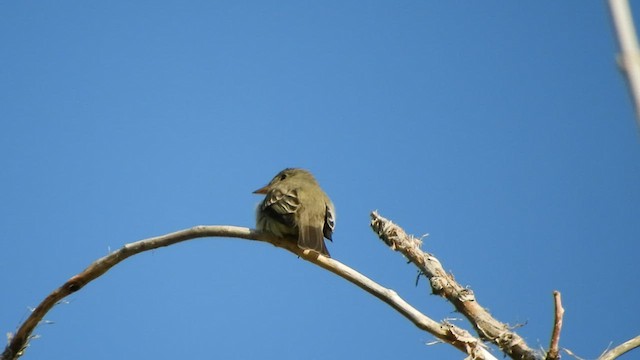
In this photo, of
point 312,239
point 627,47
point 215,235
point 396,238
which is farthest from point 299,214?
point 627,47

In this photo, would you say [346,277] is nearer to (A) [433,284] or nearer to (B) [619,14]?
(A) [433,284]

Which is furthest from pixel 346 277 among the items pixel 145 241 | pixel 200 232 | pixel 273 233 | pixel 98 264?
pixel 273 233

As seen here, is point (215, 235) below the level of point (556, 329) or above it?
above

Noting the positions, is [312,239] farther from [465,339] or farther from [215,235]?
[465,339]

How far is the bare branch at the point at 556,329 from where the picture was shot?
145 inches

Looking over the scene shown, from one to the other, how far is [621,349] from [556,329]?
57 centimetres

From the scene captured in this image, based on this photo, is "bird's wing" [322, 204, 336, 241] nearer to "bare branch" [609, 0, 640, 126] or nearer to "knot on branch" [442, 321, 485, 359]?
"knot on branch" [442, 321, 485, 359]

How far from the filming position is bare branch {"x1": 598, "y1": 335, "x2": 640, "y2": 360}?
4078mm

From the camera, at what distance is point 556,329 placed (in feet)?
12.5

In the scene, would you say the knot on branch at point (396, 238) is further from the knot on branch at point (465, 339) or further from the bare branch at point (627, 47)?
the bare branch at point (627, 47)

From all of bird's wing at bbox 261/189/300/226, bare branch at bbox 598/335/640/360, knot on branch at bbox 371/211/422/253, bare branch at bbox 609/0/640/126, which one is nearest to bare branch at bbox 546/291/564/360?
bare branch at bbox 598/335/640/360

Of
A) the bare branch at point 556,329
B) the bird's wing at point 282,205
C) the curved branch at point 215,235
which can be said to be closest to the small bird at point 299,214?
the bird's wing at point 282,205

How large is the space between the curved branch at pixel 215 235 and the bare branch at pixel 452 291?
0.19 meters

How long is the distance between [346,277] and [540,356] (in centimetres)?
128
